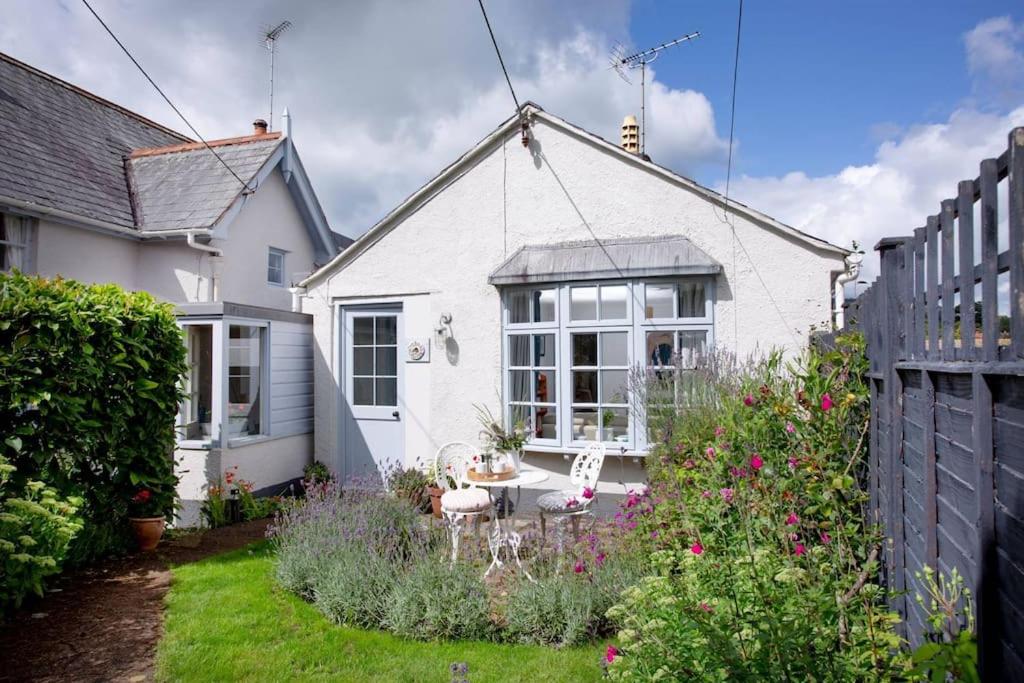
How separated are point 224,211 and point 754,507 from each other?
33.7ft

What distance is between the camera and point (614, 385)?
7.92 meters

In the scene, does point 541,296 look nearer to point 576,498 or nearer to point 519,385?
point 519,385

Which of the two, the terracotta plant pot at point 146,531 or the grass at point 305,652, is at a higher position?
the terracotta plant pot at point 146,531

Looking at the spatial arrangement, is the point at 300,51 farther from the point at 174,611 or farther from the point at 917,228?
the point at 917,228

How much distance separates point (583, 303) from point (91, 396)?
222 inches

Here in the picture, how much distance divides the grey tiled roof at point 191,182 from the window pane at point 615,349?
7377mm

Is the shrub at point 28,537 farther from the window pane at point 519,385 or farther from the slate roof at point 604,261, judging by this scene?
the slate roof at point 604,261

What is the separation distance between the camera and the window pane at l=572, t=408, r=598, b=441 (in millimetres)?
7973

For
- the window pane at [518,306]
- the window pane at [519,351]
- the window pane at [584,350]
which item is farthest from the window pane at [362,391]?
the window pane at [584,350]

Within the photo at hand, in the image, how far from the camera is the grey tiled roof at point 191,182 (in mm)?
11336

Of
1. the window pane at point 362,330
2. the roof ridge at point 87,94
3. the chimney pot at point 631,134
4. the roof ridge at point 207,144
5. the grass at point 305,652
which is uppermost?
the roof ridge at point 87,94

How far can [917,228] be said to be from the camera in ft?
8.80

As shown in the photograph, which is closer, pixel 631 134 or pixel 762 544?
pixel 762 544

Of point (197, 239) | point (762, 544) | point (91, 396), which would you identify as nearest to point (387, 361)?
point (91, 396)
